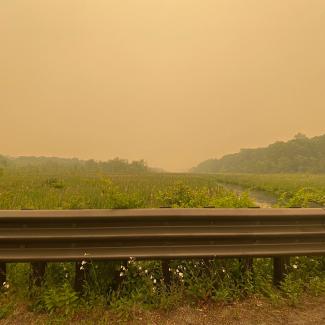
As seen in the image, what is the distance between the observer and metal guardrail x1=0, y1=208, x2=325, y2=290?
3625 mm

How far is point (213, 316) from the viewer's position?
3.47 meters

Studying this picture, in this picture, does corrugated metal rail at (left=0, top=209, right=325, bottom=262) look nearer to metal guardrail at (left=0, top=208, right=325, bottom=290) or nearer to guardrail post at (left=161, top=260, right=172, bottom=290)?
metal guardrail at (left=0, top=208, right=325, bottom=290)

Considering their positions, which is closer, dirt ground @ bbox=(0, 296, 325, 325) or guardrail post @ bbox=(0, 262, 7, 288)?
dirt ground @ bbox=(0, 296, 325, 325)

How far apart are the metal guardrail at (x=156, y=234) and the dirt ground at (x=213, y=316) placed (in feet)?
1.79

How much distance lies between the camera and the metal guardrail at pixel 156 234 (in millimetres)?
3625

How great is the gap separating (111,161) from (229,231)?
13424cm

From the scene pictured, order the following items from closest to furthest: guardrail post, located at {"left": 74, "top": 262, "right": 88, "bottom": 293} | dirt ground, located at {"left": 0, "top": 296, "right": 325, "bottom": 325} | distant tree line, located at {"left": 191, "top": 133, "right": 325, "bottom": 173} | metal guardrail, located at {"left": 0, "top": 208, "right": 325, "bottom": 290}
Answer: dirt ground, located at {"left": 0, "top": 296, "right": 325, "bottom": 325}
metal guardrail, located at {"left": 0, "top": 208, "right": 325, "bottom": 290}
guardrail post, located at {"left": 74, "top": 262, "right": 88, "bottom": 293}
distant tree line, located at {"left": 191, "top": 133, "right": 325, "bottom": 173}

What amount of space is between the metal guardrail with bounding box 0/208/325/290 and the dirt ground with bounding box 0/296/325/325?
1.79 ft

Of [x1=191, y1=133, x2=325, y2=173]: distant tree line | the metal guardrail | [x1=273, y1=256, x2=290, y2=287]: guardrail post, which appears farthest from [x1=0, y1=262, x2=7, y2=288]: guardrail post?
[x1=191, y1=133, x2=325, y2=173]: distant tree line

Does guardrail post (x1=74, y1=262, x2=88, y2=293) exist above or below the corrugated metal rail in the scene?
below

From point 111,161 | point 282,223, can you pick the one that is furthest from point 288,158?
point 282,223

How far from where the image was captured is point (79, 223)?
3.70 metres

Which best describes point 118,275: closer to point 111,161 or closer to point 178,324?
point 178,324

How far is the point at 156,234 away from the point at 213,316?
103 cm
